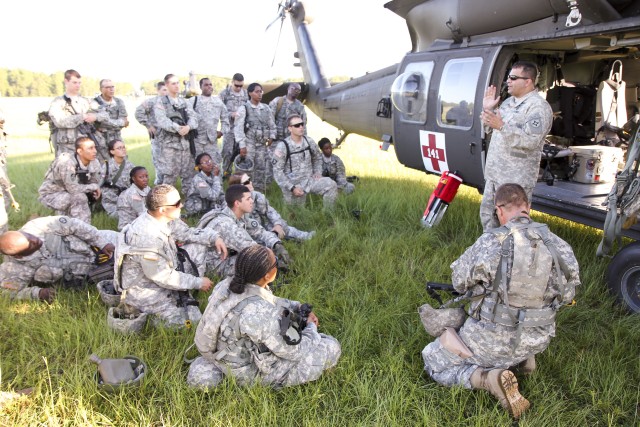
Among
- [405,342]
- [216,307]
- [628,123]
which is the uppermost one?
[628,123]

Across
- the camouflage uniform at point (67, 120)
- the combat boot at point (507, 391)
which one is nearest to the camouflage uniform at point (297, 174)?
the camouflage uniform at point (67, 120)

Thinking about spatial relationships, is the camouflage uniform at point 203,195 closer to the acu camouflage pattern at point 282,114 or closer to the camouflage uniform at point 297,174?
the camouflage uniform at point 297,174

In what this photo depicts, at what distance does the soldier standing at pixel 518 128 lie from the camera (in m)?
3.79

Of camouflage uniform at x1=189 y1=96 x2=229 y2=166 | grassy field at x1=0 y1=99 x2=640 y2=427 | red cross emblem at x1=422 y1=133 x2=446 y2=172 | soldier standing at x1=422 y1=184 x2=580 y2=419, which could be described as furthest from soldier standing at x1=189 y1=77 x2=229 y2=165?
soldier standing at x1=422 y1=184 x2=580 y2=419

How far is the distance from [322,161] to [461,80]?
2.79 meters

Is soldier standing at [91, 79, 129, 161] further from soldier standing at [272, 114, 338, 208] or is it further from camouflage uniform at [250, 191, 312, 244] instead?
camouflage uniform at [250, 191, 312, 244]

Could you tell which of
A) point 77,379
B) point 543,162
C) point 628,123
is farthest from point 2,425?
point 628,123

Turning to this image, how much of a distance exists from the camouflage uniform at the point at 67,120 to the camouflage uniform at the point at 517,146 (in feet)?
17.9

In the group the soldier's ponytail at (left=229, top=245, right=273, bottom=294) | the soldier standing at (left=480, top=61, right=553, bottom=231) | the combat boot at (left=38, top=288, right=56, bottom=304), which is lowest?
the combat boot at (left=38, top=288, right=56, bottom=304)

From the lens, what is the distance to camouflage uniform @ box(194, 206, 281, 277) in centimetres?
435

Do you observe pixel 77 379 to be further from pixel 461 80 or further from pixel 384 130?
pixel 384 130

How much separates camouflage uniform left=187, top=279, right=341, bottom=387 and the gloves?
58.5 inches

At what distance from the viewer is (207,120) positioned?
7.72 metres

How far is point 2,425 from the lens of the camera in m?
2.55
